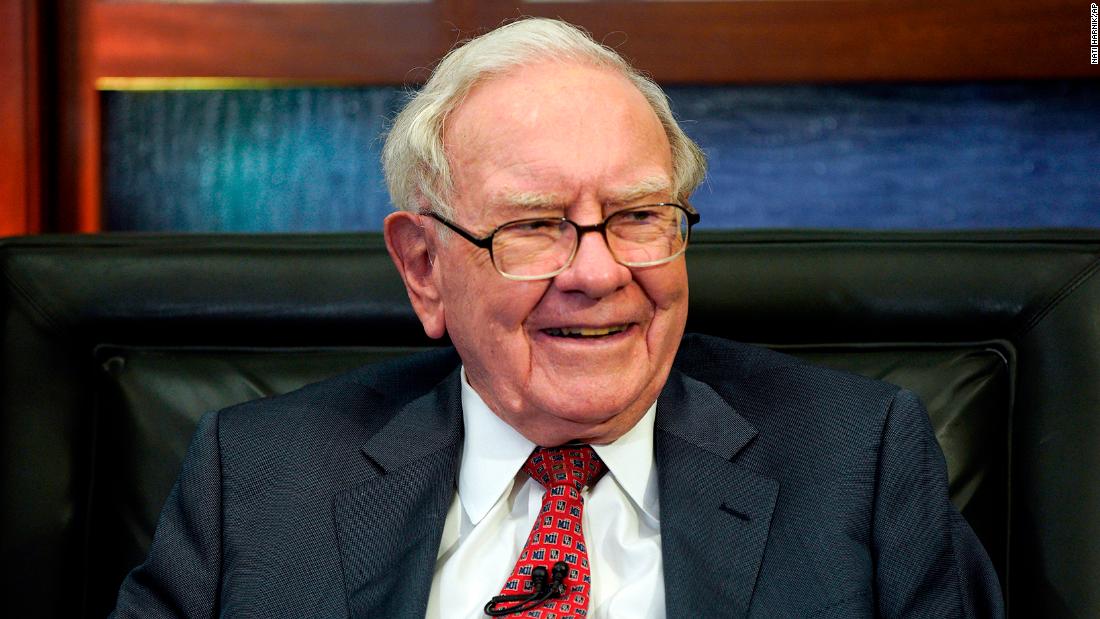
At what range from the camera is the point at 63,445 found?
1671mm

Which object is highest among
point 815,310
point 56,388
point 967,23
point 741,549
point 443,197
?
point 967,23

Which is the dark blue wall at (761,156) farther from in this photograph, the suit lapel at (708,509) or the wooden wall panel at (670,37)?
the suit lapel at (708,509)

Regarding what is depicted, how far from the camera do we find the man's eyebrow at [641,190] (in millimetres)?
1359

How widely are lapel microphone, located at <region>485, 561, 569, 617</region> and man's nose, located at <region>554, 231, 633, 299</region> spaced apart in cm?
33

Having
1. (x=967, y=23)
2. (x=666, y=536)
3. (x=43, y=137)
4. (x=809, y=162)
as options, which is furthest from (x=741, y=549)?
(x=43, y=137)

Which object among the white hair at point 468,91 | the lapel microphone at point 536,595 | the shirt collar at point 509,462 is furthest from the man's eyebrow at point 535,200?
the lapel microphone at point 536,595

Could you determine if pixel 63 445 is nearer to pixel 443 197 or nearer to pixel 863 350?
pixel 443 197

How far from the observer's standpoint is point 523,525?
57.8 inches

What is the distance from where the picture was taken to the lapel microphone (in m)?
1.34

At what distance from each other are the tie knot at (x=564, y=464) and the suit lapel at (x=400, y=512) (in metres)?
0.12

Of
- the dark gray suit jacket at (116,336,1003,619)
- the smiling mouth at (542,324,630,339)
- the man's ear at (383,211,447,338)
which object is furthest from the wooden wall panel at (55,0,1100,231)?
the smiling mouth at (542,324,630,339)

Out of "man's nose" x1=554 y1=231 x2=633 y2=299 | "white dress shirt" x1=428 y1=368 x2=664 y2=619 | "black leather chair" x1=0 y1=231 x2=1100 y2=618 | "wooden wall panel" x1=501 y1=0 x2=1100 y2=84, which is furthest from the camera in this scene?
"wooden wall panel" x1=501 y1=0 x2=1100 y2=84

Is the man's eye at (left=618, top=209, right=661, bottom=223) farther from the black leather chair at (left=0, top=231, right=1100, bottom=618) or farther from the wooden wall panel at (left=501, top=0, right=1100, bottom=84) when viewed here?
the wooden wall panel at (left=501, top=0, right=1100, bottom=84)

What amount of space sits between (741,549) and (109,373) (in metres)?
0.98
